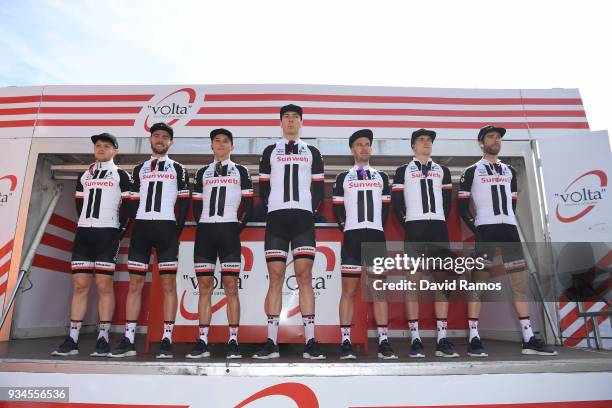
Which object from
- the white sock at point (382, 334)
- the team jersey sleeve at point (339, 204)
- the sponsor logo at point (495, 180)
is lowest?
the white sock at point (382, 334)

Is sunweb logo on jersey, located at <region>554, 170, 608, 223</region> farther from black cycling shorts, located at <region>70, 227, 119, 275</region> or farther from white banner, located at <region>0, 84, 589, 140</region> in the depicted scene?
black cycling shorts, located at <region>70, 227, 119, 275</region>

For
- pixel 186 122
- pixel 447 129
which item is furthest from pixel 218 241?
pixel 447 129

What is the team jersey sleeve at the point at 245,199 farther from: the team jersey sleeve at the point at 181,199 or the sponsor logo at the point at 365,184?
the sponsor logo at the point at 365,184

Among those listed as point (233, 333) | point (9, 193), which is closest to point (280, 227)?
point (233, 333)

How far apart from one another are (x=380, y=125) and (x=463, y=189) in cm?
164

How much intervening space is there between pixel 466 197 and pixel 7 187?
18.6 ft

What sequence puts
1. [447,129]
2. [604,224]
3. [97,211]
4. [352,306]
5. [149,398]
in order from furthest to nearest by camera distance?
1. [447,129]
2. [604,224]
3. [97,211]
4. [352,306]
5. [149,398]

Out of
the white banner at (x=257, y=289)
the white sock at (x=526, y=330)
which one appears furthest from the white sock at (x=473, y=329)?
the white banner at (x=257, y=289)

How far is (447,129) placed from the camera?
5.25 metres

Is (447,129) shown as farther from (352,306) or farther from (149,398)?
(149,398)

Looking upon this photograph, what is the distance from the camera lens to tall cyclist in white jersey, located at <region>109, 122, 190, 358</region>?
12.1 ft

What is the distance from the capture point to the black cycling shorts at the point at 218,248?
142 inches

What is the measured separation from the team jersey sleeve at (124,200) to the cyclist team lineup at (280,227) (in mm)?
14

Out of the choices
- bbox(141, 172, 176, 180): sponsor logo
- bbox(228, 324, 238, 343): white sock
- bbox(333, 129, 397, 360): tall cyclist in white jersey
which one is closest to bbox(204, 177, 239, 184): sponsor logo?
bbox(141, 172, 176, 180): sponsor logo
